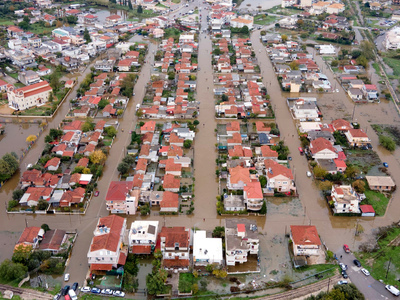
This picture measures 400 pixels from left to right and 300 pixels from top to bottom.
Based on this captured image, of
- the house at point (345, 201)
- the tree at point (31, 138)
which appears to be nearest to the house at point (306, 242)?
the house at point (345, 201)

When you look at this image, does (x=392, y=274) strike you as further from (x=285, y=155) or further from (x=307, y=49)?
(x=307, y=49)

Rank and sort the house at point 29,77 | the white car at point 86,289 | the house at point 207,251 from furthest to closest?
the house at point 29,77 → the house at point 207,251 → the white car at point 86,289

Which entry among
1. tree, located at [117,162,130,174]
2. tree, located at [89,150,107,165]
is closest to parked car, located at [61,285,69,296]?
tree, located at [117,162,130,174]

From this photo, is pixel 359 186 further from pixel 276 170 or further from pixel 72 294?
pixel 72 294

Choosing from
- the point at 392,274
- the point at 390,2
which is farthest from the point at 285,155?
the point at 390,2

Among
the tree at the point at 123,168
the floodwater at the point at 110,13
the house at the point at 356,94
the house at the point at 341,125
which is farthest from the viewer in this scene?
the floodwater at the point at 110,13

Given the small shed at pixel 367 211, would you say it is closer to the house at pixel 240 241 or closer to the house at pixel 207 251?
the house at pixel 240 241
